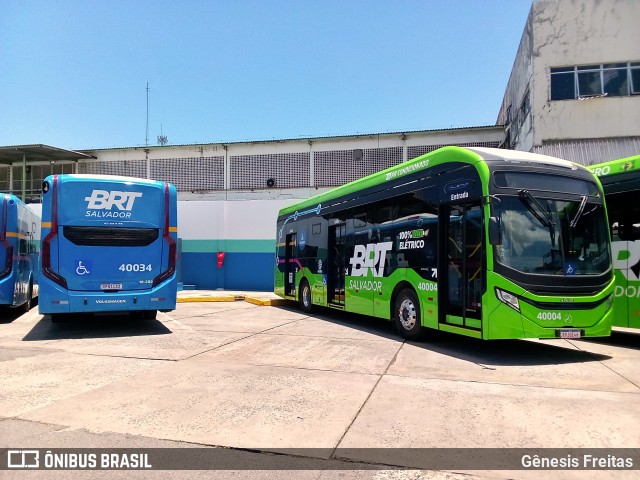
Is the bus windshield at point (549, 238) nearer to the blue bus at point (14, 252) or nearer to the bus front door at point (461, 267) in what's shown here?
the bus front door at point (461, 267)

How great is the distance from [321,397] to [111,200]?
7.10 meters

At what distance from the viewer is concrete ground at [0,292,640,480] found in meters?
4.29

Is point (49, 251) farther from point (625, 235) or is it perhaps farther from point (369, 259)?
point (625, 235)

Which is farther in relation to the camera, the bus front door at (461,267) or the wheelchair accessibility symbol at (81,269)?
the wheelchair accessibility symbol at (81,269)

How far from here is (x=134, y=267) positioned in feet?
34.9

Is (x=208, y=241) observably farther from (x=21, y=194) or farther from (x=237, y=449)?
(x=237, y=449)

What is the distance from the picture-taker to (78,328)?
11.8 metres

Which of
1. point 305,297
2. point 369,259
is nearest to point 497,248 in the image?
point 369,259

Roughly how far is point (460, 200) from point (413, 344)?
298cm

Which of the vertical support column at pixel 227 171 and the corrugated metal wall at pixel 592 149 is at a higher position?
the vertical support column at pixel 227 171

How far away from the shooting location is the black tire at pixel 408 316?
9.42m

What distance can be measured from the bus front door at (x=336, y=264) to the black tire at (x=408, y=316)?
2.78m

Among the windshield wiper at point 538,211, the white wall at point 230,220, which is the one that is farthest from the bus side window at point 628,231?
the white wall at point 230,220

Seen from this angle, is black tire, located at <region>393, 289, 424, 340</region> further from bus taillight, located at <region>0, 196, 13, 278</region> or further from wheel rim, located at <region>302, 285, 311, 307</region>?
bus taillight, located at <region>0, 196, 13, 278</region>
